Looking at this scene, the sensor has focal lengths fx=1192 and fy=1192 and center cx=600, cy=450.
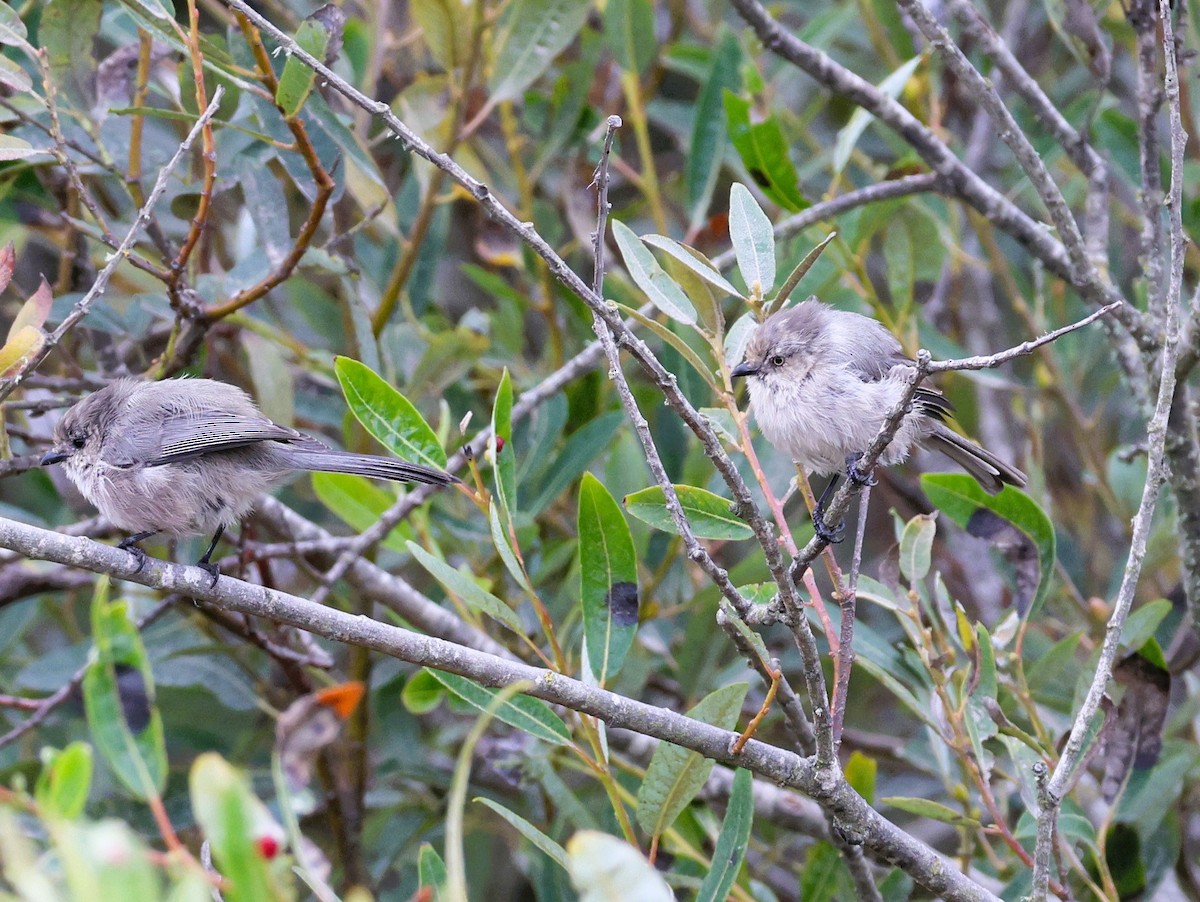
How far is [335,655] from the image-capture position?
4895 mm

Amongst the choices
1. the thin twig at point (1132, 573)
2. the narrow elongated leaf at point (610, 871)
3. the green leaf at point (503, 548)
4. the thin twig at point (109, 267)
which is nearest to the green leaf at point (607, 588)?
the green leaf at point (503, 548)

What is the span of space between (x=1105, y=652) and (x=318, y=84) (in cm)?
266

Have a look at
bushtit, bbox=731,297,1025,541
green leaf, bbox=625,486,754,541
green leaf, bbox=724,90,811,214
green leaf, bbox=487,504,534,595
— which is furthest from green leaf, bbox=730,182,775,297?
green leaf, bbox=724,90,811,214

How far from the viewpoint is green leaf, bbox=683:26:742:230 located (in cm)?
442

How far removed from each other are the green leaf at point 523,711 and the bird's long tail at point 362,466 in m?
0.48

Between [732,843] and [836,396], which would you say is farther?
[836,396]

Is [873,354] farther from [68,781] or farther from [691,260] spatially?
[68,781]

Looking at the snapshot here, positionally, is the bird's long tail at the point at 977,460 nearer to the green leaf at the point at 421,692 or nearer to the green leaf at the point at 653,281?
the green leaf at the point at 653,281

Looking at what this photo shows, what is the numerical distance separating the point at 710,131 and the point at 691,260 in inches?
86.0

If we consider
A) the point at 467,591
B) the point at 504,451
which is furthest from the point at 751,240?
the point at 467,591

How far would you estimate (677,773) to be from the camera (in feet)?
8.82

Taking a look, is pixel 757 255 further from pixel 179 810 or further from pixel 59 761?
pixel 179 810

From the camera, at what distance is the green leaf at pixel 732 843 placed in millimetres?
2689

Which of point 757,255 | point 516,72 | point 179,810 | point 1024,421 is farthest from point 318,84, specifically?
point 1024,421
